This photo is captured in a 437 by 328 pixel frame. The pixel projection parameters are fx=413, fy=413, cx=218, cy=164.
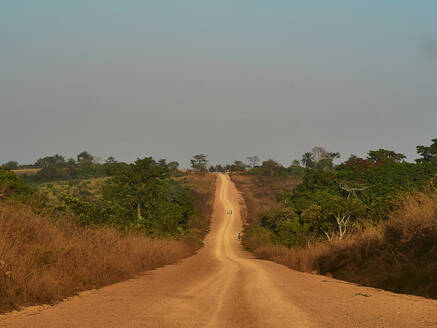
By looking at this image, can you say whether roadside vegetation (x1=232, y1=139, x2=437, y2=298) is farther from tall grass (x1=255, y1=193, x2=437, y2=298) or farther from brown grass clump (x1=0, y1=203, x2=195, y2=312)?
brown grass clump (x1=0, y1=203, x2=195, y2=312)

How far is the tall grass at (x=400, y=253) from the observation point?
1166 centimetres

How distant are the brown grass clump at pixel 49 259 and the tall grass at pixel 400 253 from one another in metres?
8.66

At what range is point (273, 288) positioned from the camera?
11867 mm

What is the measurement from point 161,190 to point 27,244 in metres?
35.5

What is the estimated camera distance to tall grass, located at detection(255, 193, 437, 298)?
11.7 m

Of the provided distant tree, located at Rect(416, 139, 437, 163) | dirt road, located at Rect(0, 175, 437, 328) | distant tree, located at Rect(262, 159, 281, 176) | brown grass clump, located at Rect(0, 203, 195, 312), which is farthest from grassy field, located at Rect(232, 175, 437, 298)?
distant tree, located at Rect(262, 159, 281, 176)

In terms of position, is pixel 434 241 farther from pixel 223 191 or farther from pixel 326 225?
pixel 223 191

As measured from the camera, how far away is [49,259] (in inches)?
439

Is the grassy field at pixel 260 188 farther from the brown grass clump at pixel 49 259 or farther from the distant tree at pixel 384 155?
the brown grass clump at pixel 49 259

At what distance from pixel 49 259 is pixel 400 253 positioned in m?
10.4

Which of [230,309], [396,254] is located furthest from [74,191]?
[230,309]

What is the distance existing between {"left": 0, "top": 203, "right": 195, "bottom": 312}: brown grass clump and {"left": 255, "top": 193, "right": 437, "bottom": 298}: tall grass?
8661 millimetres

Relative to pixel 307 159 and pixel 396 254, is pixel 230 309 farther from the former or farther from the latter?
pixel 307 159

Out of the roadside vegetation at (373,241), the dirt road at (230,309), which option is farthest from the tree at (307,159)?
the dirt road at (230,309)
